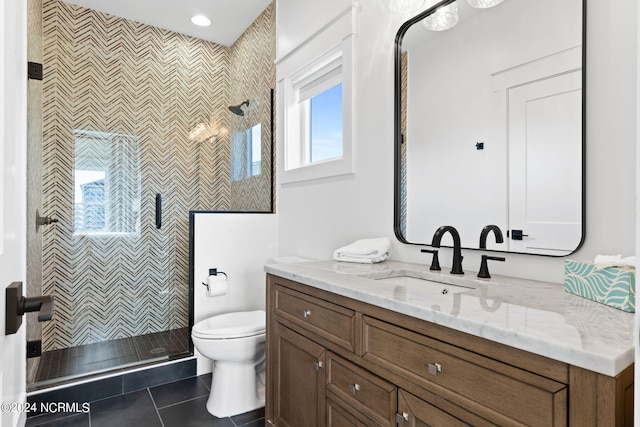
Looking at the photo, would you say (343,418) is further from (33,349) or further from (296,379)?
(33,349)

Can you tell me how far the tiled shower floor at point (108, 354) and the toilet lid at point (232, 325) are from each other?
1.59 ft

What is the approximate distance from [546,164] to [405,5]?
3.20ft

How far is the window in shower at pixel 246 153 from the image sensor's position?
3.04 m

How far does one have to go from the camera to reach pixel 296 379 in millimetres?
1510

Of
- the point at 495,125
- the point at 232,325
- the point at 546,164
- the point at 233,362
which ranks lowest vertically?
the point at 233,362

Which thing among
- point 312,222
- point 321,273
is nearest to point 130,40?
point 312,222

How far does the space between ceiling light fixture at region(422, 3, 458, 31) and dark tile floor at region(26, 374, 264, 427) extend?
83.3 inches

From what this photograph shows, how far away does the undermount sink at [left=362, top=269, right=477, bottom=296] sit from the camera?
52.8 inches

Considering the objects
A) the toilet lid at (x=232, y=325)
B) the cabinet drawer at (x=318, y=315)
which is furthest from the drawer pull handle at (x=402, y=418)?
the toilet lid at (x=232, y=325)

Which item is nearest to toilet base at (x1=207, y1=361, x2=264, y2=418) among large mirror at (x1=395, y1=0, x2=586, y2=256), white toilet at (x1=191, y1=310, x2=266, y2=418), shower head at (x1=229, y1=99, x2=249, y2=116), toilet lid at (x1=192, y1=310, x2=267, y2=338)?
white toilet at (x1=191, y1=310, x2=266, y2=418)

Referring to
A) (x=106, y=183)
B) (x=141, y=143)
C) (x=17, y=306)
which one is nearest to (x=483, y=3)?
(x=17, y=306)

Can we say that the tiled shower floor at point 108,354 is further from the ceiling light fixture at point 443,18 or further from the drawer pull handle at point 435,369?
the ceiling light fixture at point 443,18

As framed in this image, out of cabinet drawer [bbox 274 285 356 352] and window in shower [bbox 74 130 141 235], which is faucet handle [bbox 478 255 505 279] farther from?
window in shower [bbox 74 130 141 235]

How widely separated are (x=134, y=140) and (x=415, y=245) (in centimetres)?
251
